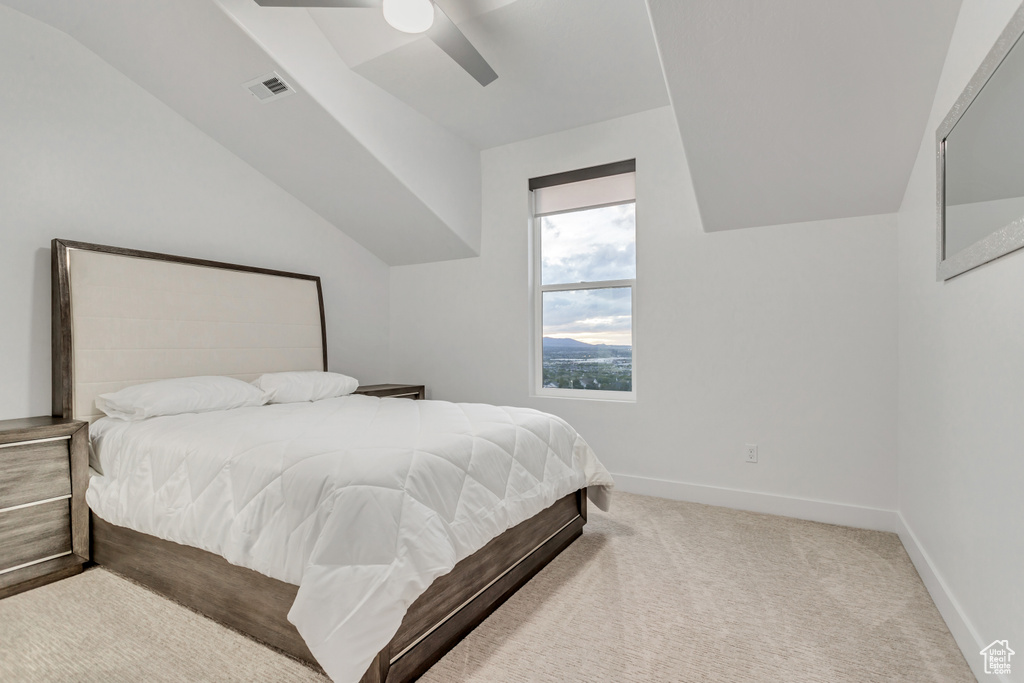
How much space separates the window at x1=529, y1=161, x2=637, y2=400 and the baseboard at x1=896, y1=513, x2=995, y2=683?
1.73 metres

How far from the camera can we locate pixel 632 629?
1.79 meters

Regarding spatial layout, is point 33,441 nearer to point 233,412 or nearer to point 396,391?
point 233,412

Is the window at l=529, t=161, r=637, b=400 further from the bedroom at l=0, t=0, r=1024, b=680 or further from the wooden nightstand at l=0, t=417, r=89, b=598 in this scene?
the wooden nightstand at l=0, t=417, r=89, b=598

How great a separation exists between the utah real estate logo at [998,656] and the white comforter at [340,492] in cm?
142

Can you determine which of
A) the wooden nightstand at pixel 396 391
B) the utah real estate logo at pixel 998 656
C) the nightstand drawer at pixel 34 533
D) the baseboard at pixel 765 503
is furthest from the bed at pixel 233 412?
the utah real estate logo at pixel 998 656

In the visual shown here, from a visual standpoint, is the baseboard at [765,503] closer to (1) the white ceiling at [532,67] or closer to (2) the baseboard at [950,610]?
(2) the baseboard at [950,610]

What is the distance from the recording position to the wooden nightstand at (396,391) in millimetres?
3768

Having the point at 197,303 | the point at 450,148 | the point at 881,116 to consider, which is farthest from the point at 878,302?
the point at 197,303

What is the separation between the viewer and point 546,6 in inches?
96.4

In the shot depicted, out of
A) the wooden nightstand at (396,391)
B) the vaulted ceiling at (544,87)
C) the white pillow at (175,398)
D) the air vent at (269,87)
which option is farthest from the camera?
the wooden nightstand at (396,391)

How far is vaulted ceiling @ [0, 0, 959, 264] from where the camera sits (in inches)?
76.5

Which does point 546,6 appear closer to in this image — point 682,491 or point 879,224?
point 879,224

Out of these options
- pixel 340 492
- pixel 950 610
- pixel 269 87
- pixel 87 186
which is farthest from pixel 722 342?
pixel 87 186

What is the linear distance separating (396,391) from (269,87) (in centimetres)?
214
